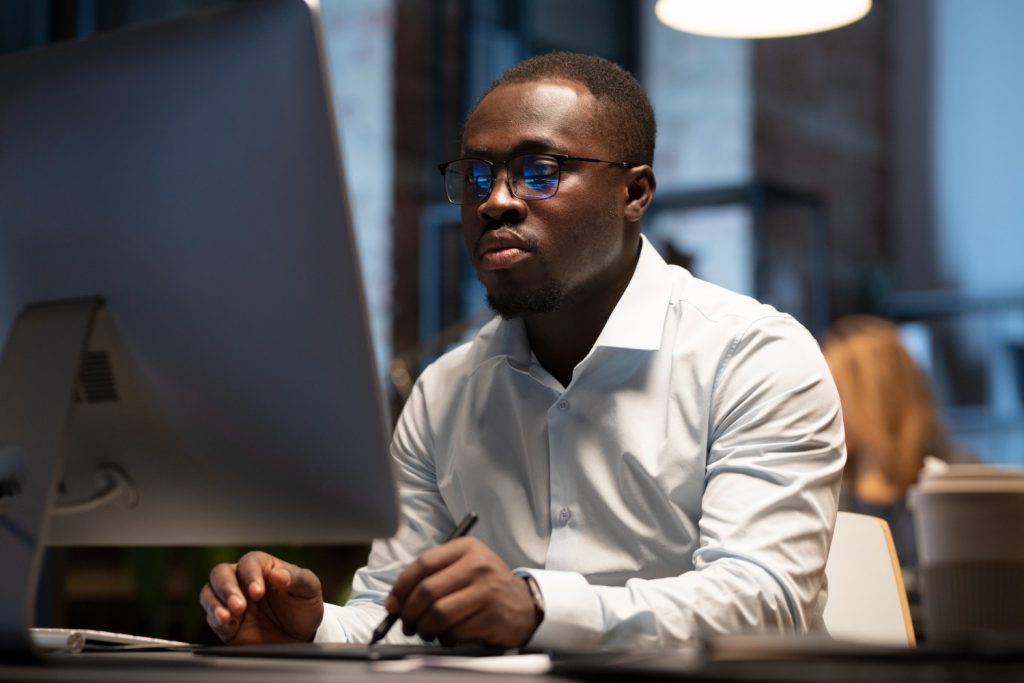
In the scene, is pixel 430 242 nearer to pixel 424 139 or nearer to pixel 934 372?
pixel 424 139

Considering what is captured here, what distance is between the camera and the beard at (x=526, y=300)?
1496mm

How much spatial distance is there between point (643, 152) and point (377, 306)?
2.66 meters

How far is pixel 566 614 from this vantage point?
110 centimetres

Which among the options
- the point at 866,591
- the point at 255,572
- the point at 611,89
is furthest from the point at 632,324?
the point at 255,572

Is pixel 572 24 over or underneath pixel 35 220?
over

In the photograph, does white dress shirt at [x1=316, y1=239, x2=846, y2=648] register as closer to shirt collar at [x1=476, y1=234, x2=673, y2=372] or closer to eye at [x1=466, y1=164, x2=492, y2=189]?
shirt collar at [x1=476, y1=234, x2=673, y2=372]

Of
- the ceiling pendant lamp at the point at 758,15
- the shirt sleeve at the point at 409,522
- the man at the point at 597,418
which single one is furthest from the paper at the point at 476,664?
the ceiling pendant lamp at the point at 758,15

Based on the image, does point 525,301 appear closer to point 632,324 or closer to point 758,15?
point 632,324

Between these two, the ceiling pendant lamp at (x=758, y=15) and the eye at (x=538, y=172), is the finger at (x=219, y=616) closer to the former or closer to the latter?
the eye at (x=538, y=172)

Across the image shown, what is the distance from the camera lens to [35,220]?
1041 millimetres

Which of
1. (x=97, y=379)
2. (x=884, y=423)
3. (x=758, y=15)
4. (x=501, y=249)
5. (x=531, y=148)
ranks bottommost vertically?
(x=884, y=423)

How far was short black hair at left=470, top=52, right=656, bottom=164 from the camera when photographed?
1.56 meters

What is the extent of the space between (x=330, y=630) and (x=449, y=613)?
1.14ft

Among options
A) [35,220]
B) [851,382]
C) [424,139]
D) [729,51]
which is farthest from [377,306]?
[35,220]
